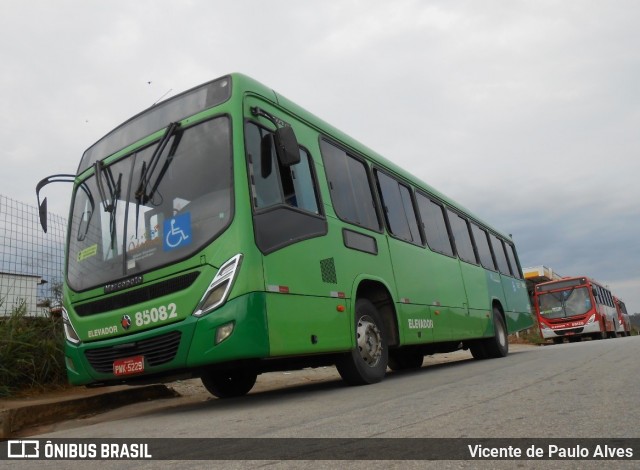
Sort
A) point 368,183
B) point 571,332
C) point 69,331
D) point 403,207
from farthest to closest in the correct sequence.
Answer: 1. point 571,332
2. point 403,207
3. point 368,183
4. point 69,331

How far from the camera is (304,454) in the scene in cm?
287

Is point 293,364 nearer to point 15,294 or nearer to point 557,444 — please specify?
point 557,444

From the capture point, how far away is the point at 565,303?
27766mm

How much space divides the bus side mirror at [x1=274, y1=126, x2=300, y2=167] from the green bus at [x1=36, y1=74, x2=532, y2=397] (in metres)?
0.01

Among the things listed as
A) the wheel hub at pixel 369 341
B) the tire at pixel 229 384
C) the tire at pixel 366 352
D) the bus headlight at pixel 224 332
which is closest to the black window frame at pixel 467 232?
the tire at pixel 366 352

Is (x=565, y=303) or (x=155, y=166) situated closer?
(x=155, y=166)

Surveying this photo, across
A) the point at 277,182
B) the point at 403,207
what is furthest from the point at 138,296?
the point at 403,207

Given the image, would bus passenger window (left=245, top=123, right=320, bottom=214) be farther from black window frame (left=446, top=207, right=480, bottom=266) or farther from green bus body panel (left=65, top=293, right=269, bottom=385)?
black window frame (left=446, top=207, right=480, bottom=266)

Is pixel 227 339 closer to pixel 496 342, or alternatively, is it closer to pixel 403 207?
pixel 403 207

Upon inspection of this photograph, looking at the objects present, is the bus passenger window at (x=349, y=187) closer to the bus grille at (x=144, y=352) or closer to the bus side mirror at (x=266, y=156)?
the bus side mirror at (x=266, y=156)

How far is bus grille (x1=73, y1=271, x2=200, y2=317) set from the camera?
16.5 feet

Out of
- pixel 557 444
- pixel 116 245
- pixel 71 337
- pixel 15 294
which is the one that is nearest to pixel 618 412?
pixel 557 444

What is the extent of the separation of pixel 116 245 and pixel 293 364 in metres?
2.19

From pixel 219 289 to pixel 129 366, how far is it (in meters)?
1.17
